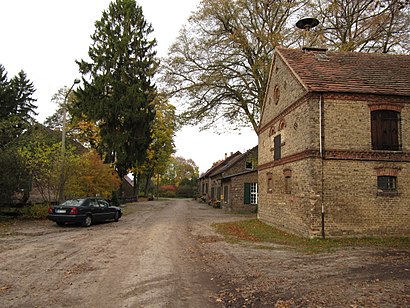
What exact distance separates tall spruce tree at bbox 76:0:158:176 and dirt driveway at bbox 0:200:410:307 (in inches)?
731

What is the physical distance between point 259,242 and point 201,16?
660 inches

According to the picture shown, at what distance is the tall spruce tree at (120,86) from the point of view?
29.9m

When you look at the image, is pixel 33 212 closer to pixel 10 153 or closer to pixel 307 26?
pixel 10 153

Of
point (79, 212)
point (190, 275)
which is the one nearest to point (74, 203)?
point (79, 212)

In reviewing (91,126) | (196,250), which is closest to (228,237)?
(196,250)

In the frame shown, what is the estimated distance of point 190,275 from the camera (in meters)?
7.62

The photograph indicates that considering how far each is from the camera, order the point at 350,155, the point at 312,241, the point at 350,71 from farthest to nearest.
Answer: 1. the point at 350,71
2. the point at 350,155
3. the point at 312,241

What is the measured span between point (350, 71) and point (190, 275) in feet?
40.3

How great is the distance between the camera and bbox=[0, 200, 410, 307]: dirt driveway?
233 inches

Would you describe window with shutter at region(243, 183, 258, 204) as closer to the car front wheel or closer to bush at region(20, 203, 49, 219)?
the car front wheel

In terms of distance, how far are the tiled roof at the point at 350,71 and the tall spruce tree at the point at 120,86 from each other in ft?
52.7

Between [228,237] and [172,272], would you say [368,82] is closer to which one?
[228,237]

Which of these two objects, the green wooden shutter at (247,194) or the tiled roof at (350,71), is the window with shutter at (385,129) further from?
the green wooden shutter at (247,194)

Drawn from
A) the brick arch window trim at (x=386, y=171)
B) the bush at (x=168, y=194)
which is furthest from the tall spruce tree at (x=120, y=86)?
the bush at (x=168, y=194)
